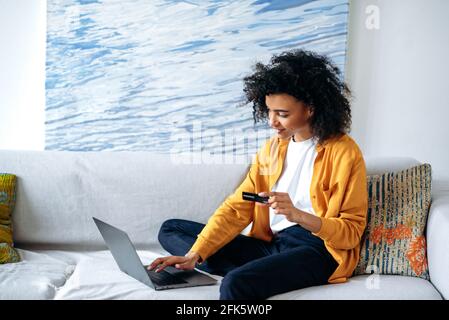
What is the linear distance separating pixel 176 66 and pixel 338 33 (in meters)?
0.77

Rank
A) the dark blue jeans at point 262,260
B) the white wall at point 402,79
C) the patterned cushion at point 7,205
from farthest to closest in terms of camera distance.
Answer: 1. the white wall at point 402,79
2. the patterned cushion at point 7,205
3. the dark blue jeans at point 262,260

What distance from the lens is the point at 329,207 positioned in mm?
2053

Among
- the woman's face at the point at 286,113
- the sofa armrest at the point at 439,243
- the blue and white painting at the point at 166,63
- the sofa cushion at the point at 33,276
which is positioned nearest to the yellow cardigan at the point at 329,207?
the woman's face at the point at 286,113

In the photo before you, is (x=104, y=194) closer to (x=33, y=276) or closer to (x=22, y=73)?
(x=33, y=276)

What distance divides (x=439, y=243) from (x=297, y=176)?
1.66ft

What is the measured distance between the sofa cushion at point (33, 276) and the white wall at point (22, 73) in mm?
867

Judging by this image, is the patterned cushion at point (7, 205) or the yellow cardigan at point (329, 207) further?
the patterned cushion at point (7, 205)

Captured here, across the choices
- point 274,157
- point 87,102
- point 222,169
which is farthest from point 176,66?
point 274,157

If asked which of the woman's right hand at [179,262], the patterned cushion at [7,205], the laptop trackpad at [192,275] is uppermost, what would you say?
the patterned cushion at [7,205]

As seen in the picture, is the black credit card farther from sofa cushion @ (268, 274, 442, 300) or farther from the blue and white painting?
the blue and white painting

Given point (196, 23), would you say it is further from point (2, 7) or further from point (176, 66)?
point (2, 7)

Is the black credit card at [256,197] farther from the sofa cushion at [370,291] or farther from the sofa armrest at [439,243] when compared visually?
the sofa armrest at [439,243]

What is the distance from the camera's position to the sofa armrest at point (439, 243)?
197 centimetres
